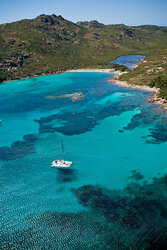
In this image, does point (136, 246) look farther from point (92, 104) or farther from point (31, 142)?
point (92, 104)

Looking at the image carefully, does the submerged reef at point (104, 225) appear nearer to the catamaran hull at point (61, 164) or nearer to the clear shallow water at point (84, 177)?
the clear shallow water at point (84, 177)

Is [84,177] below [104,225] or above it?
above

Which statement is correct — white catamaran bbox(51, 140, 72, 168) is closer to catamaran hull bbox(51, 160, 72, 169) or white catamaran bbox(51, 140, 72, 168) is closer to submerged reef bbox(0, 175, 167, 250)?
catamaran hull bbox(51, 160, 72, 169)

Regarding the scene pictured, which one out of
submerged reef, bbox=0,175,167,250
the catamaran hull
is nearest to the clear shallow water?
submerged reef, bbox=0,175,167,250

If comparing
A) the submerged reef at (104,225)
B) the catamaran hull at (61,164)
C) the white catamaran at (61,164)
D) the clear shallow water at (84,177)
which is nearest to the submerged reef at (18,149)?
the clear shallow water at (84,177)

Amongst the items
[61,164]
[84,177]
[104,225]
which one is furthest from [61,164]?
[104,225]

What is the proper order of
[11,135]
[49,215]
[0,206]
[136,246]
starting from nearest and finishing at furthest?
[136,246] < [49,215] < [0,206] < [11,135]

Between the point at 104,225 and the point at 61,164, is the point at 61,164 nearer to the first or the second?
the point at 61,164

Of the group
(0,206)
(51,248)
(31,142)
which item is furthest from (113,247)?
(31,142)
